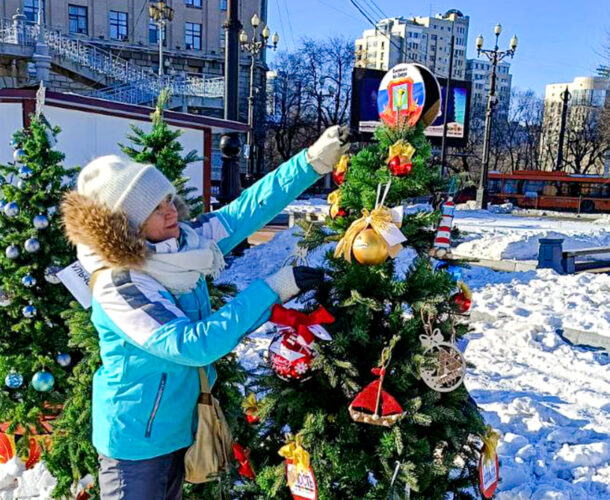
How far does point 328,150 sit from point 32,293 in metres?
2.28

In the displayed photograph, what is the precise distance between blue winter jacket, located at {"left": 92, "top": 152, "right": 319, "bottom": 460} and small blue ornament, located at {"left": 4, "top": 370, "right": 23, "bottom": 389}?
160 centimetres

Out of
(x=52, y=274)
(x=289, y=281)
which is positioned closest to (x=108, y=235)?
(x=289, y=281)

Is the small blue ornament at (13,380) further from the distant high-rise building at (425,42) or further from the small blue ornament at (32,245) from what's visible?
the distant high-rise building at (425,42)

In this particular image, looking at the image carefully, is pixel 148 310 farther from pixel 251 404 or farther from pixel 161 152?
pixel 161 152

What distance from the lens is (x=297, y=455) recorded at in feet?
6.93

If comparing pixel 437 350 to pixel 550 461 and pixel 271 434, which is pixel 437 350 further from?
pixel 550 461

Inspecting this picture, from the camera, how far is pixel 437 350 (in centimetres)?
207

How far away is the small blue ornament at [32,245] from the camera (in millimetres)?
3378

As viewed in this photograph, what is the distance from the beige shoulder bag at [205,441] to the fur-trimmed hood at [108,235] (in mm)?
552

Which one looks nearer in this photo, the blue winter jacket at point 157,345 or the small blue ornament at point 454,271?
the blue winter jacket at point 157,345

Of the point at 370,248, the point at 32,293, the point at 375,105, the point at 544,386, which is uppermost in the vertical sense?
the point at 375,105

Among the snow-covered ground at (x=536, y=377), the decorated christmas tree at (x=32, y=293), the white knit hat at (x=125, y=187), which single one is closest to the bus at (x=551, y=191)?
the snow-covered ground at (x=536, y=377)

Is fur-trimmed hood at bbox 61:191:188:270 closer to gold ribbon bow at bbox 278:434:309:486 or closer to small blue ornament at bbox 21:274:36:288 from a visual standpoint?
gold ribbon bow at bbox 278:434:309:486

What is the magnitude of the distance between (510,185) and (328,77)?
17.9m
